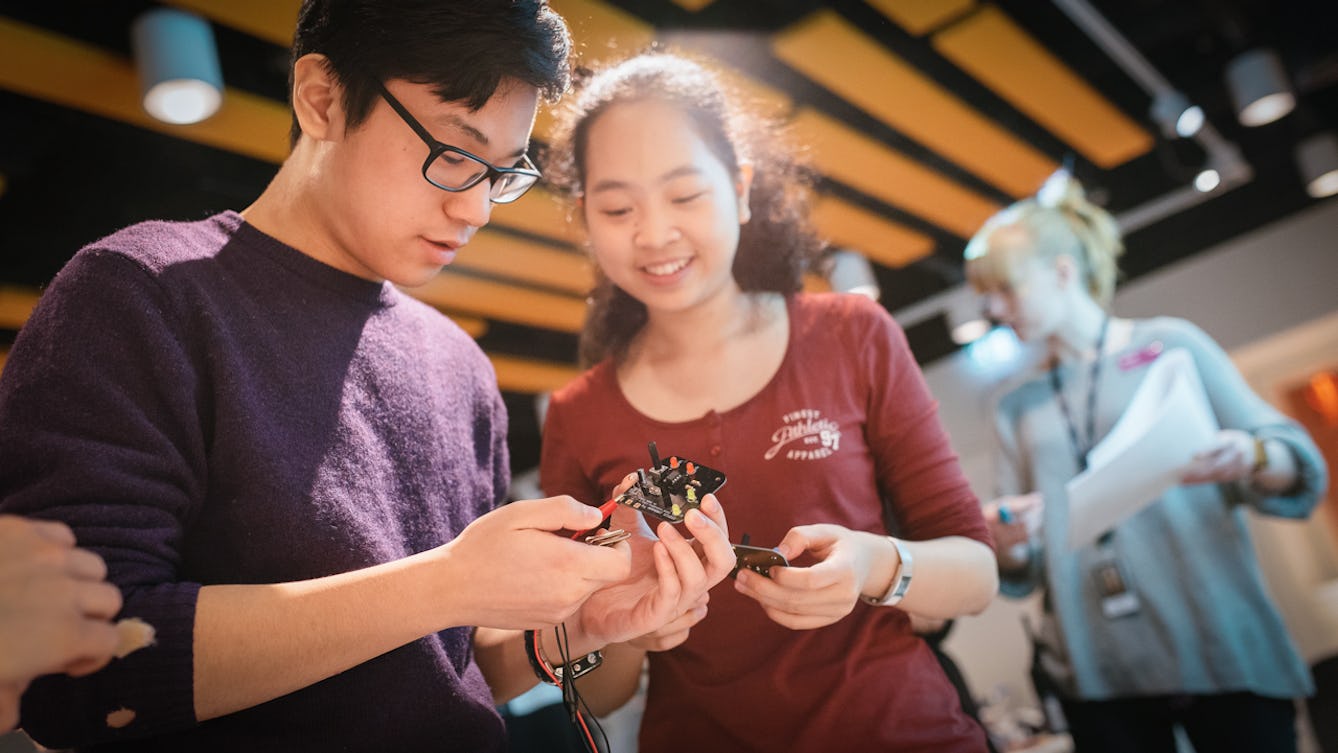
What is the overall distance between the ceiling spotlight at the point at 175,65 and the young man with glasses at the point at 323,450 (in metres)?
0.92

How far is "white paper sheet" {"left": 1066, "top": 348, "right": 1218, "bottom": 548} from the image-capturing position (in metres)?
1.65

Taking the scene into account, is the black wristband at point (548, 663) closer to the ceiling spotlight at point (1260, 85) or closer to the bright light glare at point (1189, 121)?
the bright light glare at point (1189, 121)

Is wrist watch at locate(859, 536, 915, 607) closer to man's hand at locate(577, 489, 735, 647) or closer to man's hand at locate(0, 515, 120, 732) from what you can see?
man's hand at locate(577, 489, 735, 647)

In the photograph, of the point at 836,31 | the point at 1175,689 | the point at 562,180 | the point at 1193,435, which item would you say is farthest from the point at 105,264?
the point at 836,31

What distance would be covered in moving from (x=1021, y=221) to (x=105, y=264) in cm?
207

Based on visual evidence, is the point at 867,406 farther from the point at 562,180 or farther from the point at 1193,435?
the point at 1193,435

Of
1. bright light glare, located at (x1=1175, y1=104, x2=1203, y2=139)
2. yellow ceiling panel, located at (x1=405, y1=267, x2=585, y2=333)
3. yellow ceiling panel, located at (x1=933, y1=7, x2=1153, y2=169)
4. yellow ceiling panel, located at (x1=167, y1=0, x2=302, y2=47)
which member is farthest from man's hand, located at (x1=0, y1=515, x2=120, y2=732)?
bright light glare, located at (x1=1175, y1=104, x2=1203, y2=139)

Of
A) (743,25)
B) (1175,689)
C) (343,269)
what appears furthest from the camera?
(743,25)

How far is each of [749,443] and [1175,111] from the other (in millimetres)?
3918

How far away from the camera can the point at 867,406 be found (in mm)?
1174

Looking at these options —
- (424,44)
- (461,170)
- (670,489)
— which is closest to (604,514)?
Answer: (670,489)

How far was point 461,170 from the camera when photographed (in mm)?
969

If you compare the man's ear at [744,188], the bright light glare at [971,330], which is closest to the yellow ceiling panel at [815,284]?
the man's ear at [744,188]

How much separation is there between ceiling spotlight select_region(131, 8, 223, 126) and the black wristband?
1.24 m
